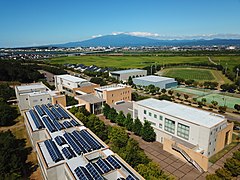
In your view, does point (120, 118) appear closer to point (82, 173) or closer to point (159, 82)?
point (82, 173)

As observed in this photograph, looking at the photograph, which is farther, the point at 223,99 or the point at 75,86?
the point at 223,99

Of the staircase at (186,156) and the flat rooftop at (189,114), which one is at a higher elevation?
the flat rooftop at (189,114)

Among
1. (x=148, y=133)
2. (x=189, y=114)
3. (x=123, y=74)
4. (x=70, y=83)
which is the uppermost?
(x=70, y=83)

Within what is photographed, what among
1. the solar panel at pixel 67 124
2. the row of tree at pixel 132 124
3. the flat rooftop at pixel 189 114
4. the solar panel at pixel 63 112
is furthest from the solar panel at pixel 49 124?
the flat rooftop at pixel 189 114

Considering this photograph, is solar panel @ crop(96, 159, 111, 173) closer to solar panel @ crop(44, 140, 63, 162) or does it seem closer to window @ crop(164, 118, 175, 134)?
solar panel @ crop(44, 140, 63, 162)

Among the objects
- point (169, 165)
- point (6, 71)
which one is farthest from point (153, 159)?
point (6, 71)

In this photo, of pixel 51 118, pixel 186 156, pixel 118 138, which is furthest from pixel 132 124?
pixel 51 118

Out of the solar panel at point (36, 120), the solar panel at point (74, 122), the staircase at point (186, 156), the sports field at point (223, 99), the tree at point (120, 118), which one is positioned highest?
the solar panel at point (74, 122)

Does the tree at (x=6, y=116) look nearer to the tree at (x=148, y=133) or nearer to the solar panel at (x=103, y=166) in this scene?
the tree at (x=148, y=133)
